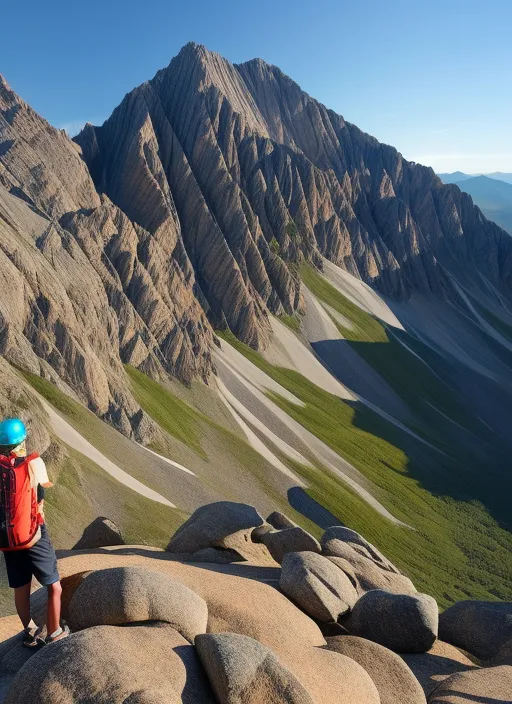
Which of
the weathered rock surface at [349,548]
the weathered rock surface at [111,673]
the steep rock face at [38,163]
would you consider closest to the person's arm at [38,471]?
the weathered rock surface at [111,673]

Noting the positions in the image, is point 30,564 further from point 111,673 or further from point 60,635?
point 111,673

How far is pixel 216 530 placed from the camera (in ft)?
83.5

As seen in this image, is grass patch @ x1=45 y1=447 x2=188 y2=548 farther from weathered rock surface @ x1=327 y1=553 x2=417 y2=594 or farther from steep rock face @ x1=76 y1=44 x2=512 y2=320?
steep rock face @ x1=76 y1=44 x2=512 y2=320

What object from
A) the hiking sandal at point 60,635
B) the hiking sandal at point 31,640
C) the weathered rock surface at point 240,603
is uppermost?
the hiking sandal at point 60,635

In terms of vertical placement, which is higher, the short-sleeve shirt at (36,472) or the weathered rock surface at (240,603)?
the short-sleeve shirt at (36,472)

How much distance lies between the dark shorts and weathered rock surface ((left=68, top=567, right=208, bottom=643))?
4.61 ft

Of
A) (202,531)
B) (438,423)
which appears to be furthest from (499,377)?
(202,531)

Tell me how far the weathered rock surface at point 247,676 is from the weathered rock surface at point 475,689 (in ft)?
18.7

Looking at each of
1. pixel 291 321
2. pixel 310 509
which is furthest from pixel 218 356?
pixel 310 509

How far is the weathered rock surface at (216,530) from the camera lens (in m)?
25.3

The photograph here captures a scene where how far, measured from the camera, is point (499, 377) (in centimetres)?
17262

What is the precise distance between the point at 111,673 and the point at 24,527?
390cm

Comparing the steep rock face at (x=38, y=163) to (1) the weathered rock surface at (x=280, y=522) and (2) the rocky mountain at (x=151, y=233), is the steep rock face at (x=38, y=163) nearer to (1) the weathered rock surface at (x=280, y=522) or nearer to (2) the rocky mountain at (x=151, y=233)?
(2) the rocky mountain at (x=151, y=233)

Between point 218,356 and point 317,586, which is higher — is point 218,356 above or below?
above
